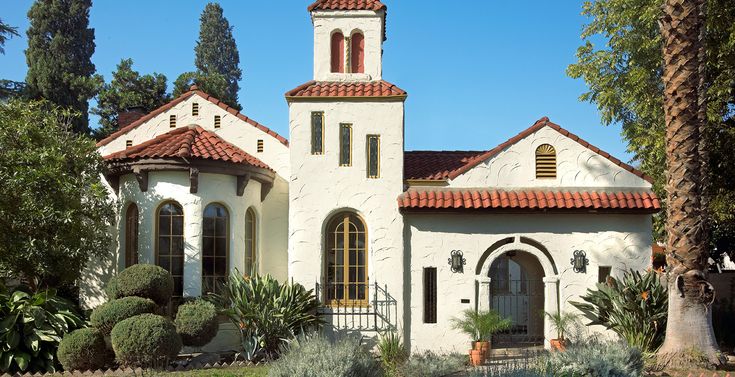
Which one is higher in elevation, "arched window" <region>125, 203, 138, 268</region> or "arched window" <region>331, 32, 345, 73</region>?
"arched window" <region>331, 32, 345, 73</region>

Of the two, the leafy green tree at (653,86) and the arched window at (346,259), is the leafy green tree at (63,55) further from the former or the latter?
the leafy green tree at (653,86)

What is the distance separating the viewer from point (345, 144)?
54.9 feet

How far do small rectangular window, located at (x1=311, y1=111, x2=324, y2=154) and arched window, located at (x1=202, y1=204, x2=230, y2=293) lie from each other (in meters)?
2.54

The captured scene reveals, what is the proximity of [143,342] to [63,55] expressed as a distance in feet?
77.7

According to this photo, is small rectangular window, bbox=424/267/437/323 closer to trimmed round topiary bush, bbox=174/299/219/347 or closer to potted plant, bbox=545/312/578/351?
potted plant, bbox=545/312/578/351

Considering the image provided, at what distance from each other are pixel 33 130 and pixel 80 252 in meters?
2.87

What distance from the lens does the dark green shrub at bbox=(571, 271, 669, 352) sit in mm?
14297

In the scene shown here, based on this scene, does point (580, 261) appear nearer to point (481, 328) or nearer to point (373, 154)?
point (481, 328)

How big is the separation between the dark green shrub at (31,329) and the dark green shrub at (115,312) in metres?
0.71

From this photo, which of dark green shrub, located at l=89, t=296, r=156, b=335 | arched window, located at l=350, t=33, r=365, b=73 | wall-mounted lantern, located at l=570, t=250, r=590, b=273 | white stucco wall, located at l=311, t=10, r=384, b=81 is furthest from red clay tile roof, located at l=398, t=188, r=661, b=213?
dark green shrub, located at l=89, t=296, r=156, b=335

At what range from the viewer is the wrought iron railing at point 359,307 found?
16125 mm

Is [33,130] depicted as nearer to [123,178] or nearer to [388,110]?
[123,178]

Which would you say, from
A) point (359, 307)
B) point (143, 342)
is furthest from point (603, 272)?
point (143, 342)

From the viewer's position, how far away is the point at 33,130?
15.6m
